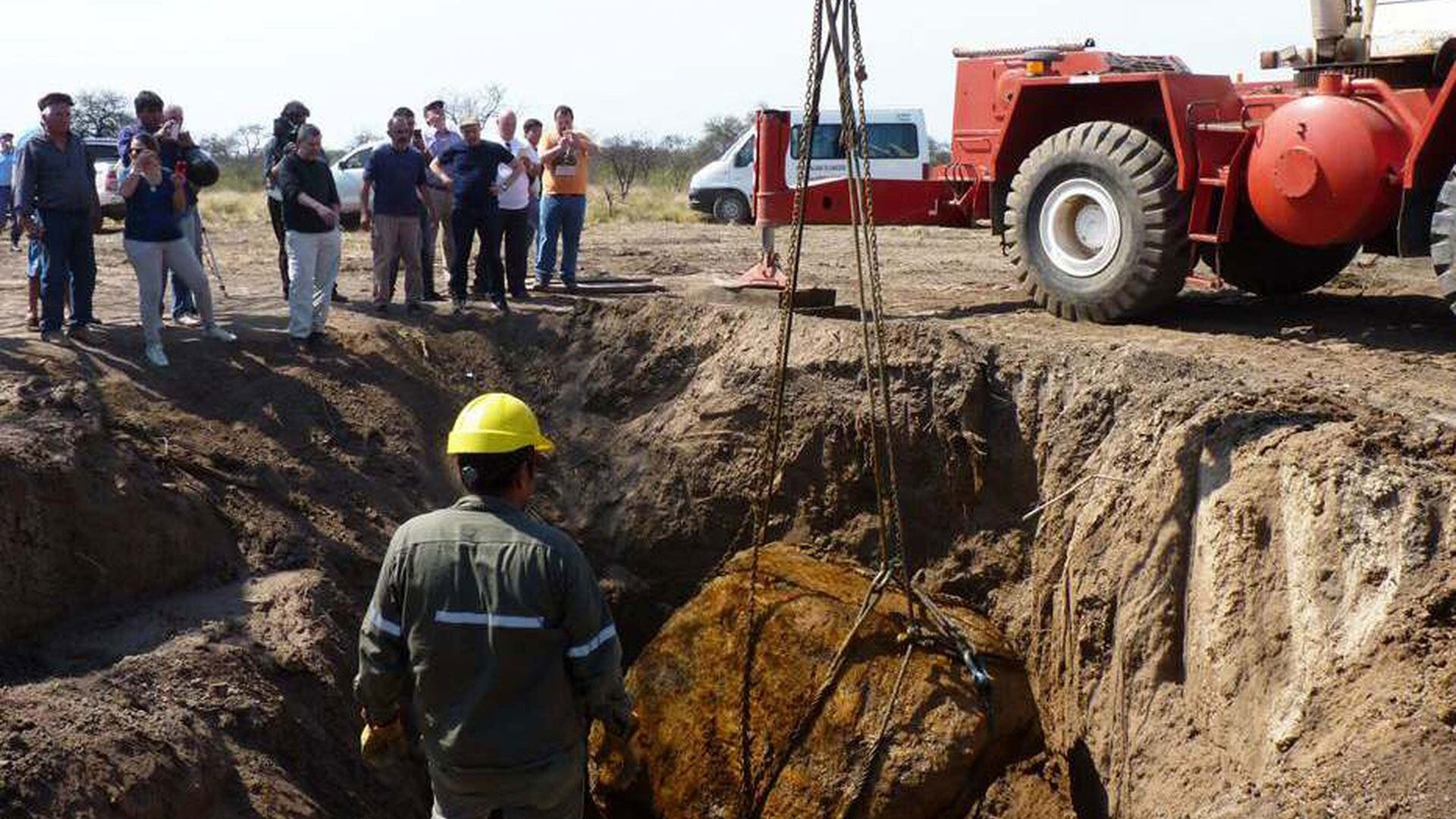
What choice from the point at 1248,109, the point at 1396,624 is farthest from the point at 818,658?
the point at 1248,109

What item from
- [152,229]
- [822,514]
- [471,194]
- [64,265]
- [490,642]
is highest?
[471,194]

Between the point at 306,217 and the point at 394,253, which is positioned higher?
the point at 306,217

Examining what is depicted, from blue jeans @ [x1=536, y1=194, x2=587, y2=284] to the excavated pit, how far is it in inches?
69.1

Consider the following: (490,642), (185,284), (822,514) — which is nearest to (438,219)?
(185,284)

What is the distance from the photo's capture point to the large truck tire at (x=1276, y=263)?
31.2 ft

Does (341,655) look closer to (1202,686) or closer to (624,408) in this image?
(624,408)

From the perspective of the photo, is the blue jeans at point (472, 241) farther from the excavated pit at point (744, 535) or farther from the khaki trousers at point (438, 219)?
the excavated pit at point (744, 535)

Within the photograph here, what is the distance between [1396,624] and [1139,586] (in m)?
1.60

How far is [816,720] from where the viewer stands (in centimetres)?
688

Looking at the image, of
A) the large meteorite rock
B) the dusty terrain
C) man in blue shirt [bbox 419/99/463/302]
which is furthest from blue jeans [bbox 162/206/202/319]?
the large meteorite rock

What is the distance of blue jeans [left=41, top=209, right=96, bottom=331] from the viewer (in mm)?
8711

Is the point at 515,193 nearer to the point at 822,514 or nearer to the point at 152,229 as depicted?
the point at 152,229

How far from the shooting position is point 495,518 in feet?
14.1

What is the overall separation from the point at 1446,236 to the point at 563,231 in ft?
23.2
